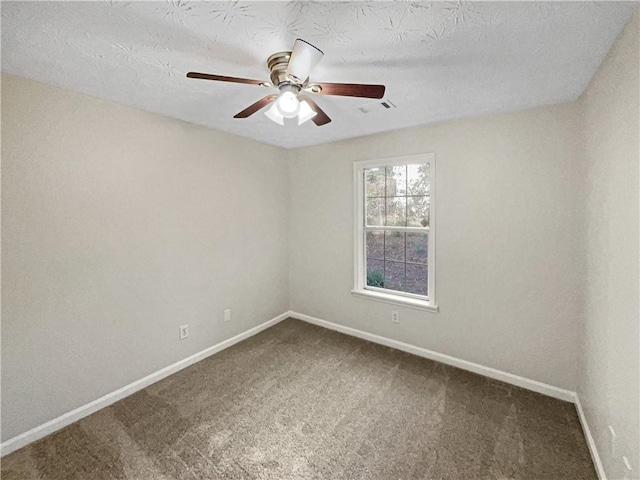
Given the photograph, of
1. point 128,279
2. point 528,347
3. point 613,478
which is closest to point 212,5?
point 128,279

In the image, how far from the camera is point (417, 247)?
3.08m

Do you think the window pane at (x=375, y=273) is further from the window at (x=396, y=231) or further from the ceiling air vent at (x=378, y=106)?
the ceiling air vent at (x=378, y=106)

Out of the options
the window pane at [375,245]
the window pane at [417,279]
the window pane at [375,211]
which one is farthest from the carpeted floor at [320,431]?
the window pane at [375,211]

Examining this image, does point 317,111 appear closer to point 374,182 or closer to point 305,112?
point 305,112

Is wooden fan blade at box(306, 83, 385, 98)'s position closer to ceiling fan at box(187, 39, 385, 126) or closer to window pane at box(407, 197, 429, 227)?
ceiling fan at box(187, 39, 385, 126)

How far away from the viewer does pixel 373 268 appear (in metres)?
3.43

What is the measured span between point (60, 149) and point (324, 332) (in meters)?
3.03

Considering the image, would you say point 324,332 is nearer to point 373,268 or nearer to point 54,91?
point 373,268

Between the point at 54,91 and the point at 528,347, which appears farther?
the point at 528,347

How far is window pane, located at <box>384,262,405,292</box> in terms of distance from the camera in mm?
3229

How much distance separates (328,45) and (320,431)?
237cm

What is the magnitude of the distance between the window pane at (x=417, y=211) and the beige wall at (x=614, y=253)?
4.11 ft

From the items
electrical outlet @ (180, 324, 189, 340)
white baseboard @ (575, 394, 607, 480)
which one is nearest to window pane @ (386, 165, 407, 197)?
white baseboard @ (575, 394, 607, 480)

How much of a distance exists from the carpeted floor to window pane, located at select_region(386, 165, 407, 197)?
1791 millimetres
